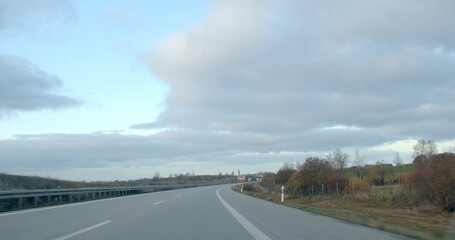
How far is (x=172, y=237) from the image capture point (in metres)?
13.6

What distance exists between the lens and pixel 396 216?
83.3 feet

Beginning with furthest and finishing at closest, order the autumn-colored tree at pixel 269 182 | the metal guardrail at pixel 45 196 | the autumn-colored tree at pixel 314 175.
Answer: the autumn-colored tree at pixel 269 182 → the autumn-colored tree at pixel 314 175 → the metal guardrail at pixel 45 196

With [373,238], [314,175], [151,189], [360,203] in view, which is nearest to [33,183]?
[151,189]

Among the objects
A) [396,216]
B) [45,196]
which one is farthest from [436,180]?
[45,196]

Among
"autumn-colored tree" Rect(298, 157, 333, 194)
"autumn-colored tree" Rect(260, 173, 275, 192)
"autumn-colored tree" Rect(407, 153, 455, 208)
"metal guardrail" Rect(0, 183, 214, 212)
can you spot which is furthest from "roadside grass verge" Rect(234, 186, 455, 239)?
"autumn-colored tree" Rect(260, 173, 275, 192)

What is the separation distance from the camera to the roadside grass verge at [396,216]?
1566 centimetres

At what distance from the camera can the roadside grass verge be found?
15.7m

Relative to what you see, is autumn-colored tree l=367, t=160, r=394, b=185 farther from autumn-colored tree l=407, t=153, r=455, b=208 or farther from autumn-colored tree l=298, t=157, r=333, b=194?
autumn-colored tree l=407, t=153, r=455, b=208

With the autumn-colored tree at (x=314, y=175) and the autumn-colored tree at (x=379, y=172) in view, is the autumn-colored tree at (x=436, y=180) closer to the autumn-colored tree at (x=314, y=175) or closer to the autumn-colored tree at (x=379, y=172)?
the autumn-colored tree at (x=314, y=175)

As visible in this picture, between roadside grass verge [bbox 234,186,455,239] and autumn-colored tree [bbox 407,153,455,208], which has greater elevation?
autumn-colored tree [bbox 407,153,455,208]

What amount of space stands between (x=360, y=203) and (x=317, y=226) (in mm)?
21085

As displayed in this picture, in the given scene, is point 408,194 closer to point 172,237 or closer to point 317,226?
point 317,226

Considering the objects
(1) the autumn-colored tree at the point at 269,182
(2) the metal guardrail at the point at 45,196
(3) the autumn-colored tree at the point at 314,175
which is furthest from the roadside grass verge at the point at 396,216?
(1) the autumn-colored tree at the point at 269,182

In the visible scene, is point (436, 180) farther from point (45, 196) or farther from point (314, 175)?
point (314, 175)
